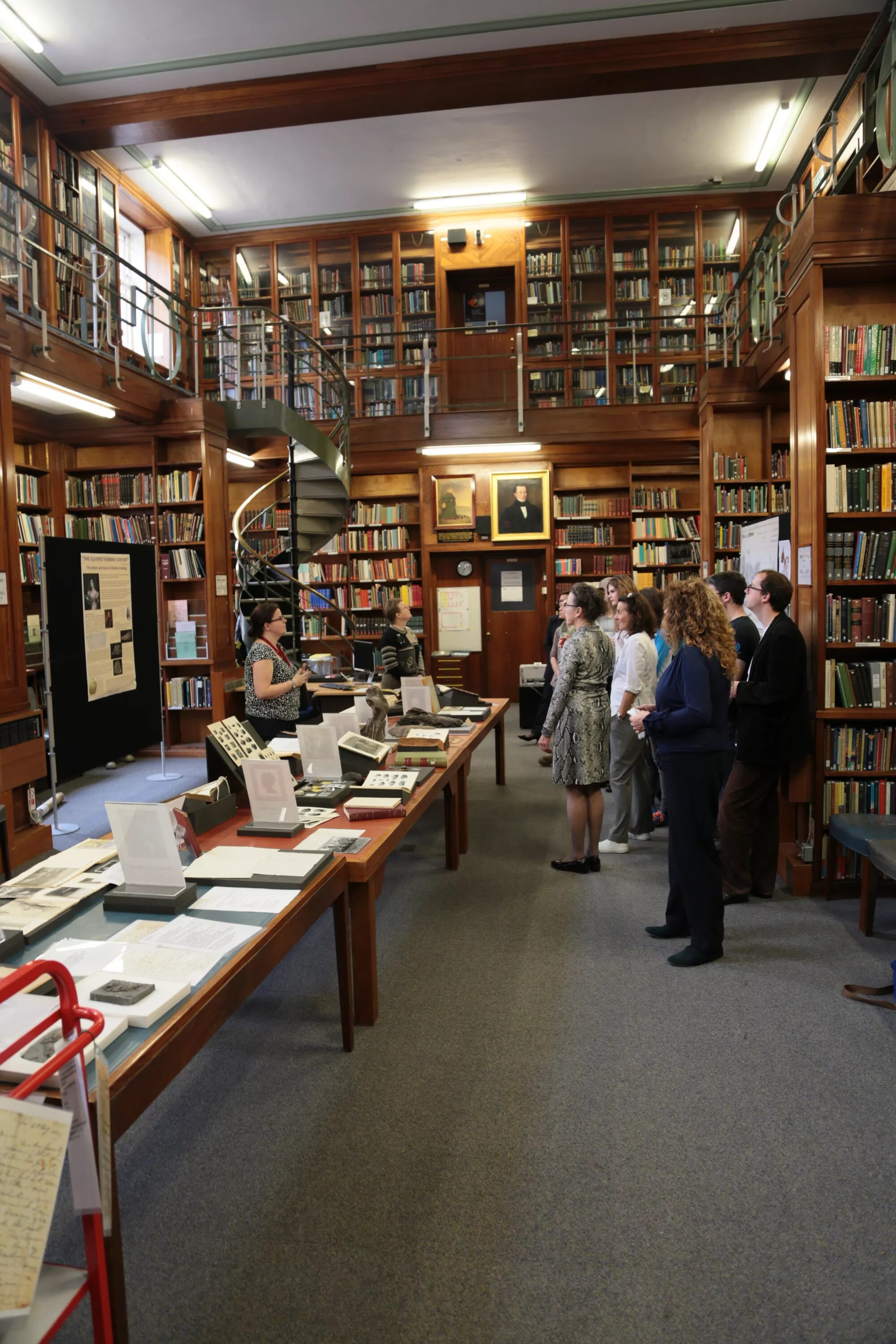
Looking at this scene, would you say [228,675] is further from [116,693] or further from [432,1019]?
[432,1019]

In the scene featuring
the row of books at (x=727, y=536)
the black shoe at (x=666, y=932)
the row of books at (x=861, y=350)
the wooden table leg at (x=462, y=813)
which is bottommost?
the black shoe at (x=666, y=932)

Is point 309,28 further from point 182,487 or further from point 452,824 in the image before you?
point 452,824

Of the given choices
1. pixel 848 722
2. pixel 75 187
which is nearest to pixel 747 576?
pixel 848 722

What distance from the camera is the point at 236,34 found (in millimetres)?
6957

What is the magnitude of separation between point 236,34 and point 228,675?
5485 mm

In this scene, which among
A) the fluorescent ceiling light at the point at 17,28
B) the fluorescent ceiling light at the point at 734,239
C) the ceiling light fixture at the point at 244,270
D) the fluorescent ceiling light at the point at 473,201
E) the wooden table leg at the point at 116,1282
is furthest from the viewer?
the ceiling light fixture at the point at 244,270

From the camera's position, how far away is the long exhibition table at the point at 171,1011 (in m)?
1.36

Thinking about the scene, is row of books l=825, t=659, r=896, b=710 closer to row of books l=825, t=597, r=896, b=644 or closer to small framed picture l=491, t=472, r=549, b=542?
row of books l=825, t=597, r=896, b=644

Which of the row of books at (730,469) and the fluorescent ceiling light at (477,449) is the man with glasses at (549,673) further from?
the fluorescent ceiling light at (477,449)

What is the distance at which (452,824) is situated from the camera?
4.59 metres

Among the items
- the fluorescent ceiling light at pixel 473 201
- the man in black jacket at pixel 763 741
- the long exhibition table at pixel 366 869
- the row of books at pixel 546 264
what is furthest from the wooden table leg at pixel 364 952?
the fluorescent ceiling light at pixel 473 201

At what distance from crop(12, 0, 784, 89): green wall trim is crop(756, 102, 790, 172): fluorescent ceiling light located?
218 cm

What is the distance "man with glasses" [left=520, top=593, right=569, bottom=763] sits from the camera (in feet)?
22.3

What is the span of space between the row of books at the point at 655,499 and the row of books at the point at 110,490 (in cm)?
547
